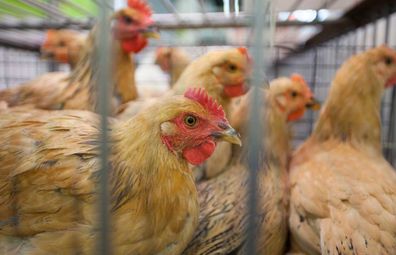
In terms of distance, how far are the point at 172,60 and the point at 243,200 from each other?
1.32m

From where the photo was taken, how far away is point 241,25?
1.64 m

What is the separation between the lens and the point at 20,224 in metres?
0.67

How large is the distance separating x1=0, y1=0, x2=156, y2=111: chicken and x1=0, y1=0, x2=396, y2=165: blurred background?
103 mm

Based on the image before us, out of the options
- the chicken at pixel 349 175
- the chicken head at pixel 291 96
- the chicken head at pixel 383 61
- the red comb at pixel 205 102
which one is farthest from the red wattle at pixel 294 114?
the red comb at pixel 205 102

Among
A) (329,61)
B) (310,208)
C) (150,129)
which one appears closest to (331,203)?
(310,208)

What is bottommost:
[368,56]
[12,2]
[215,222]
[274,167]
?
[215,222]

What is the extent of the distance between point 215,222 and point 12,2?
110 centimetres

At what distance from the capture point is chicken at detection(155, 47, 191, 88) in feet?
6.69

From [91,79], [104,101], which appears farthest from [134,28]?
[104,101]

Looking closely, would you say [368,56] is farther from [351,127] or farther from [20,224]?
[20,224]

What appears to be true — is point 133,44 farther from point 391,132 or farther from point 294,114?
point 391,132

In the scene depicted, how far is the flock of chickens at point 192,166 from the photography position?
672 millimetres

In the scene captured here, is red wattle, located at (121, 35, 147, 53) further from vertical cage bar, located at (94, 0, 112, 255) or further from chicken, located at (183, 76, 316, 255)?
vertical cage bar, located at (94, 0, 112, 255)

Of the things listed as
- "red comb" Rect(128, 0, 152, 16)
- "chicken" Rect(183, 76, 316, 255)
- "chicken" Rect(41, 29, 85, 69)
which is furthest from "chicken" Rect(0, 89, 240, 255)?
"chicken" Rect(41, 29, 85, 69)
